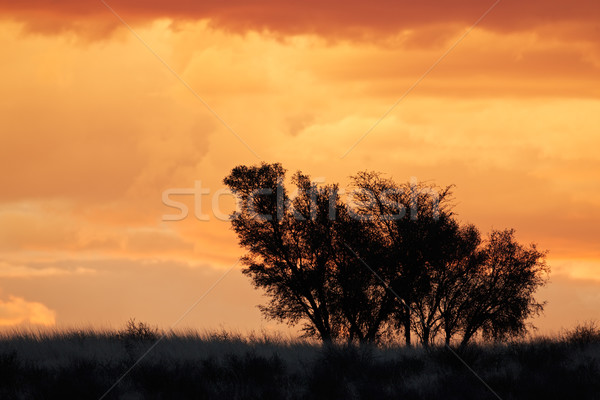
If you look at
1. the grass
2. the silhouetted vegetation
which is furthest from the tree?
the grass

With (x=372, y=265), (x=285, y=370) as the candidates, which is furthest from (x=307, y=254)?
(x=285, y=370)

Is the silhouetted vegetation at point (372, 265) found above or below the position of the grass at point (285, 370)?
above

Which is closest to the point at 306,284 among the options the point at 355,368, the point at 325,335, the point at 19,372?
the point at 325,335

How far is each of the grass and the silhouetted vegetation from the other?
11.8 metres

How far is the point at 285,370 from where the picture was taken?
27141mm

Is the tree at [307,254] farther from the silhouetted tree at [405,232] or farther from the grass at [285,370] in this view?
the grass at [285,370]

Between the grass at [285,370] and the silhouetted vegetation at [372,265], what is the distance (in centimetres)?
1178

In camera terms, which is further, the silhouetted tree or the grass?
the silhouetted tree

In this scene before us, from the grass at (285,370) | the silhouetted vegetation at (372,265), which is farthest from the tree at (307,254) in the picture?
the grass at (285,370)

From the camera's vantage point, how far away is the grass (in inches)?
941

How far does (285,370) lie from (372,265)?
17.6 metres

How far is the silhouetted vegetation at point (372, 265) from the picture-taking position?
44.4 metres

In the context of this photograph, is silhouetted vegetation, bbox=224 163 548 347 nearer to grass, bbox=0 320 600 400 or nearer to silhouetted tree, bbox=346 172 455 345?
silhouetted tree, bbox=346 172 455 345

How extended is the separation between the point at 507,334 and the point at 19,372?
31.8 meters
